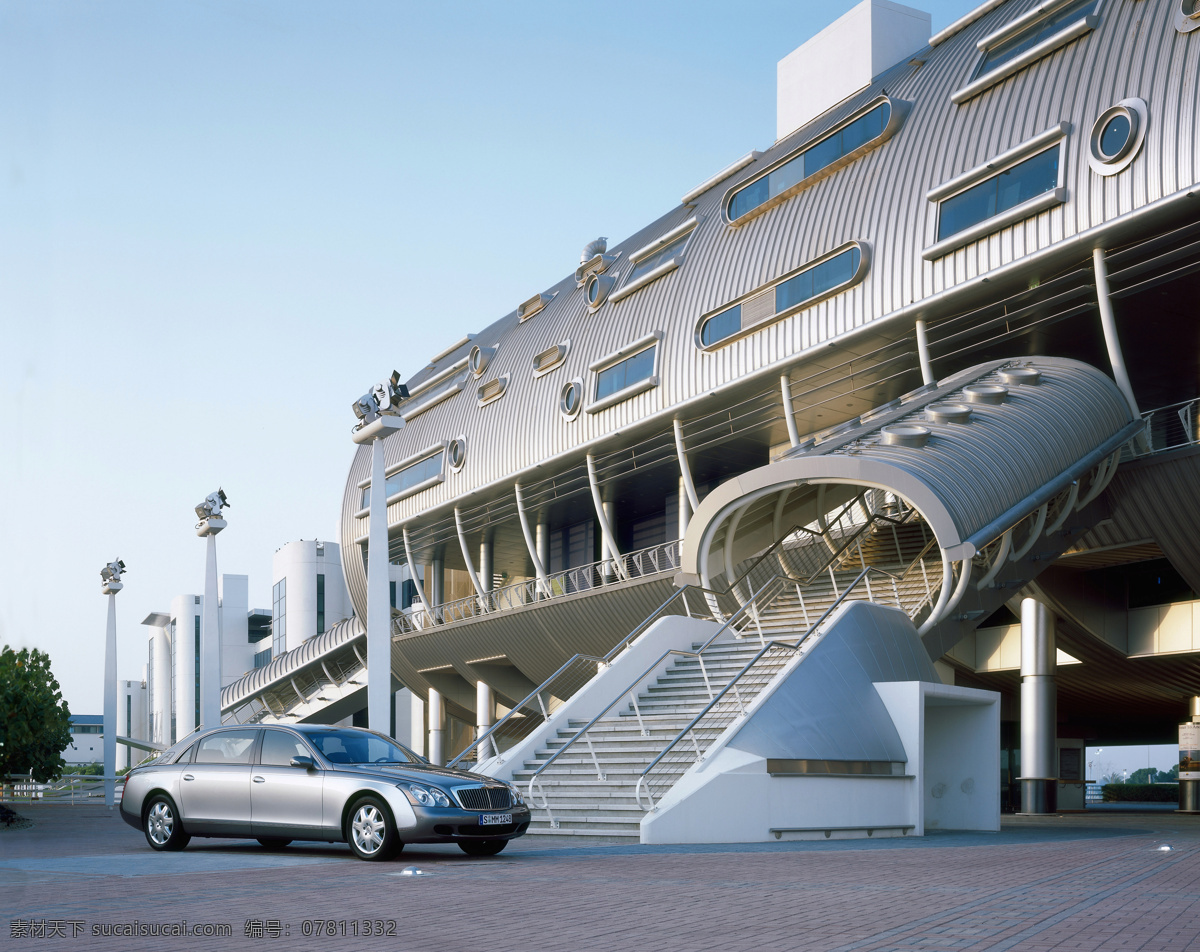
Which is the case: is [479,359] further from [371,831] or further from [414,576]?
[371,831]

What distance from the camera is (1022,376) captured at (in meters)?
22.8

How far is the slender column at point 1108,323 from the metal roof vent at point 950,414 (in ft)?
9.31

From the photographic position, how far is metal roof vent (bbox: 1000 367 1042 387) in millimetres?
22688

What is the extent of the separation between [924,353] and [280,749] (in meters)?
16.3

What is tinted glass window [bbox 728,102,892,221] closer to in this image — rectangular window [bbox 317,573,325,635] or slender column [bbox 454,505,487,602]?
slender column [bbox 454,505,487,602]

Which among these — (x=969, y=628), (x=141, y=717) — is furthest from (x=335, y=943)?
(x=141, y=717)

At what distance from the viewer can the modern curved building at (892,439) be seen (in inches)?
744

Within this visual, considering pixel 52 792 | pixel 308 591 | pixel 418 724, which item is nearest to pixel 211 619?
pixel 52 792

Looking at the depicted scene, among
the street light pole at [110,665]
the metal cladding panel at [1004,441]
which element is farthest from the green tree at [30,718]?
the metal cladding panel at [1004,441]

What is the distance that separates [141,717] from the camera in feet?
371

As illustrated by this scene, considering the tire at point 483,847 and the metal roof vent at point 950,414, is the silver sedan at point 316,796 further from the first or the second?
the metal roof vent at point 950,414

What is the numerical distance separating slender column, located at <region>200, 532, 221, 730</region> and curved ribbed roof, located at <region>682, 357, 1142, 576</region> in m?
12.1

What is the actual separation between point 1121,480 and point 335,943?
1940 centimetres

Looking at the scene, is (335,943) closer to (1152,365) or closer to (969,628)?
(969,628)
